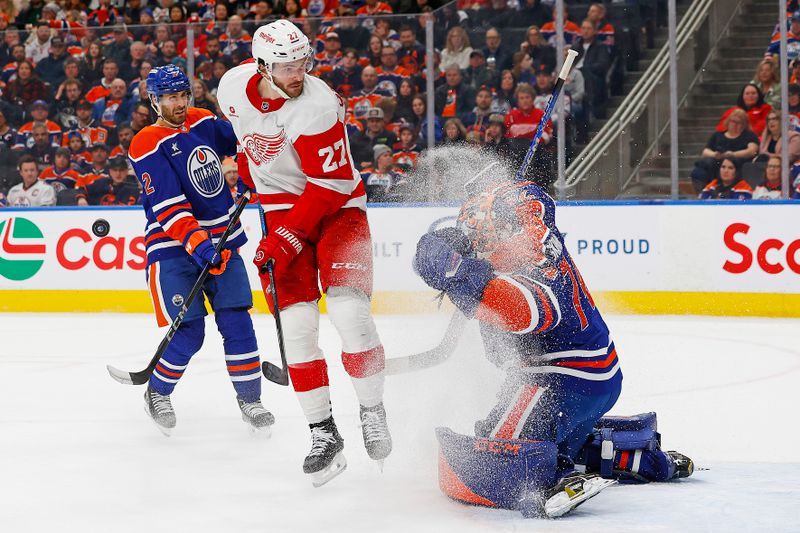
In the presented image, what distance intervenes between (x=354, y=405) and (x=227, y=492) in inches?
48.9

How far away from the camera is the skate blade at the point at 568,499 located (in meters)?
2.77

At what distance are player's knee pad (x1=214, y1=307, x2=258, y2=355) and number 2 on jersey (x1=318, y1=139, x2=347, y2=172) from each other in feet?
3.16

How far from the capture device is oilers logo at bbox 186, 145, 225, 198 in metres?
3.99

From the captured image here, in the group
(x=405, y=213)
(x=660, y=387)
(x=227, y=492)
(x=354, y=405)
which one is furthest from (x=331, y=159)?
(x=405, y=213)

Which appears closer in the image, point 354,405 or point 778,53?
point 354,405

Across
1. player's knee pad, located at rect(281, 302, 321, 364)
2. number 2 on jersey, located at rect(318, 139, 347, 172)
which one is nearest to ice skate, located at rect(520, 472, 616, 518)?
player's knee pad, located at rect(281, 302, 321, 364)

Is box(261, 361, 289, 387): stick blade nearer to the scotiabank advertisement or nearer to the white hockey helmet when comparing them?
the white hockey helmet

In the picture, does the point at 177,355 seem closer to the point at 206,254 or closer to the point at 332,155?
the point at 206,254

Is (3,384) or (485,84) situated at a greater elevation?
(485,84)

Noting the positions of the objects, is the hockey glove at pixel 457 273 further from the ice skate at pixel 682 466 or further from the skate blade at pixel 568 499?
the ice skate at pixel 682 466

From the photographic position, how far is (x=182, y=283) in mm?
4047

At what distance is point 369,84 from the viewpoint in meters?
7.77

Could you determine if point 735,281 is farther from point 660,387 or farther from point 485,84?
point 660,387

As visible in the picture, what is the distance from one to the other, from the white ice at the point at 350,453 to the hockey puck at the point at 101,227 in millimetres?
2402
